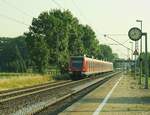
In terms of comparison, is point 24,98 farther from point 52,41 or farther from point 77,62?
point 52,41

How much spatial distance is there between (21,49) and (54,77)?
10015cm

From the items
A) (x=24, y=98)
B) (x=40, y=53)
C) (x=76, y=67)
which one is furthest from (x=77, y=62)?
(x=24, y=98)

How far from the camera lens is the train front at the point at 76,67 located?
6406 cm

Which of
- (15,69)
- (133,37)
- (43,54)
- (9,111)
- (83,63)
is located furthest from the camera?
(15,69)

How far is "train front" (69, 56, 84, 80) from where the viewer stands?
210ft

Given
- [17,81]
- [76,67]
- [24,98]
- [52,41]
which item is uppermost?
[52,41]

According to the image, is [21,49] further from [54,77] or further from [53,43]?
[54,77]

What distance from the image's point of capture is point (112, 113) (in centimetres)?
1716

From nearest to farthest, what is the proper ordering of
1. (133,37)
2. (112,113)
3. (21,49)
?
(112,113), (133,37), (21,49)

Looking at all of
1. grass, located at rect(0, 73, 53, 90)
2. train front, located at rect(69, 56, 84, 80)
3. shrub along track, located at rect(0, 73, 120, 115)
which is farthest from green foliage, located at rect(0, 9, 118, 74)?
shrub along track, located at rect(0, 73, 120, 115)

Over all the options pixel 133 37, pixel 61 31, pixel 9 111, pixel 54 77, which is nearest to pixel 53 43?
pixel 61 31

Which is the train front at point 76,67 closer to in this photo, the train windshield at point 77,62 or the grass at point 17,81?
the train windshield at point 77,62

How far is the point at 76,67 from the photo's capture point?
64.7m

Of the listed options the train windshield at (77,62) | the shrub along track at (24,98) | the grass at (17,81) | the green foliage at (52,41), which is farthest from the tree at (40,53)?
the shrub along track at (24,98)
